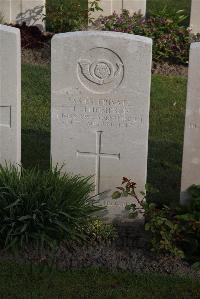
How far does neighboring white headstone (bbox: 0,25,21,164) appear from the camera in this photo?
650cm

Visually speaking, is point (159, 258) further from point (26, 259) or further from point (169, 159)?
point (169, 159)

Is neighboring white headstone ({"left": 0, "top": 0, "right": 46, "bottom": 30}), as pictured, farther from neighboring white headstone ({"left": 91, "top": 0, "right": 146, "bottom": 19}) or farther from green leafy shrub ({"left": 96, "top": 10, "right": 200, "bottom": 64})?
green leafy shrub ({"left": 96, "top": 10, "right": 200, "bottom": 64})

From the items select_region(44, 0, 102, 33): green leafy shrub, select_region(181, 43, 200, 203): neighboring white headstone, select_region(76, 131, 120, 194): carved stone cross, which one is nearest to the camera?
select_region(181, 43, 200, 203): neighboring white headstone

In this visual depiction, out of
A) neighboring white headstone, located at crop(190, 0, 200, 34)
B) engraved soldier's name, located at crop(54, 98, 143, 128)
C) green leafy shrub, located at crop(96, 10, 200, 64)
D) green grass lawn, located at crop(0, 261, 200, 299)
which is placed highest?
neighboring white headstone, located at crop(190, 0, 200, 34)

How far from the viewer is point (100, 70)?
6500 mm

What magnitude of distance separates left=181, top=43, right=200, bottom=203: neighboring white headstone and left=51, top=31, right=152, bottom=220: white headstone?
1.21ft

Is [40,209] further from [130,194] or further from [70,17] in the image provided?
[70,17]

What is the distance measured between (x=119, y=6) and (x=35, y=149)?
493 centimetres

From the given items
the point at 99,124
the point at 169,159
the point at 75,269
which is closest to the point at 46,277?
the point at 75,269

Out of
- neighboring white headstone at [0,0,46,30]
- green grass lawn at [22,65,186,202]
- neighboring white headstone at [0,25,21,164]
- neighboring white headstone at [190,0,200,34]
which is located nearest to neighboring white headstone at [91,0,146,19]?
neighboring white headstone at [190,0,200,34]

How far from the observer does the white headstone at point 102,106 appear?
6.44 m

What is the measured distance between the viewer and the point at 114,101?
6602 mm

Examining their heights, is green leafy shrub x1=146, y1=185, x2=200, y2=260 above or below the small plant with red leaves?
below

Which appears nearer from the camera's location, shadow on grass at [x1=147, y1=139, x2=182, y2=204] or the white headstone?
the white headstone
